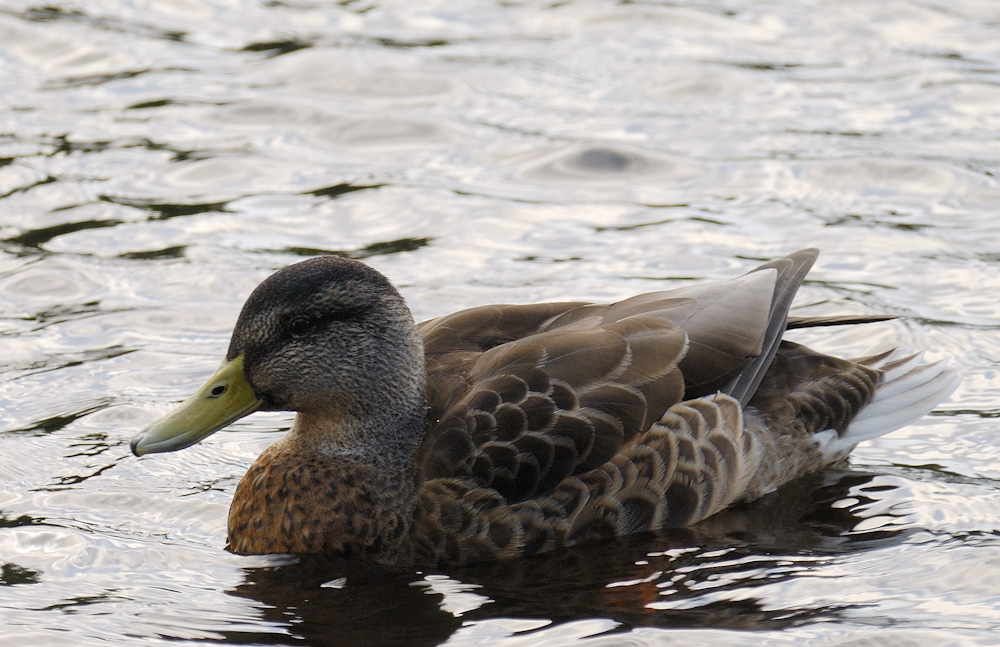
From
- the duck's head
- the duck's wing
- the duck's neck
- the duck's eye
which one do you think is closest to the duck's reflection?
the duck's neck

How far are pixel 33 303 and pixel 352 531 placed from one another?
378cm

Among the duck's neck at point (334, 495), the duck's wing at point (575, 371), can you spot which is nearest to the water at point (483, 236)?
the duck's neck at point (334, 495)

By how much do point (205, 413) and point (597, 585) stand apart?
188 centimetres

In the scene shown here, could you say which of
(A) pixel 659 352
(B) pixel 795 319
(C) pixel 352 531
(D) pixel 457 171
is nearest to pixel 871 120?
(D) pixel 457 171

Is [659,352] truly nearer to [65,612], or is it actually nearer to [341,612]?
[341,612]

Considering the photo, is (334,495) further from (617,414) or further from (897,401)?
(897,401)

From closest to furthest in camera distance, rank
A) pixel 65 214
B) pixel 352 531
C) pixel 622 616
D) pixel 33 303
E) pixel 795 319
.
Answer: pixel 622 616, pixel 352 531, pixel 795 319, pixel 33 303, pixel 65 214

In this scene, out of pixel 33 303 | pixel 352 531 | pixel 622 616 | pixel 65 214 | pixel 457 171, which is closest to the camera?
pixel 622 616

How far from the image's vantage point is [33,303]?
379 inches

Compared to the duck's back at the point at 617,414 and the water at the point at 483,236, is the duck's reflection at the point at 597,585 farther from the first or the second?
the duck's back at the point at 617,414

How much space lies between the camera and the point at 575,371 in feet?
22.5

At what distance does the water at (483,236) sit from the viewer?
645 cm

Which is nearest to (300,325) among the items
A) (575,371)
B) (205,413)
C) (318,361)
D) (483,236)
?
(318,361)

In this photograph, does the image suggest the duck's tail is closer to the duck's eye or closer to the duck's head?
the duck's head
